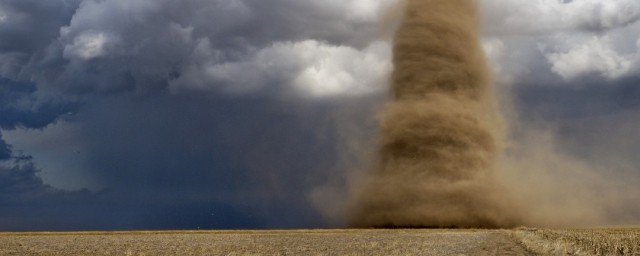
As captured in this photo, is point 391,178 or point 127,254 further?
point 391,178

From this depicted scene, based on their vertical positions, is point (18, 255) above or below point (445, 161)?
below

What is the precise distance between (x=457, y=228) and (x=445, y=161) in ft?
22.6

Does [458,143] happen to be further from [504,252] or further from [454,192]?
[504,252]

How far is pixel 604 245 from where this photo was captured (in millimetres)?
31438

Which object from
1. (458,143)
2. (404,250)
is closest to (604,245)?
(404,250)

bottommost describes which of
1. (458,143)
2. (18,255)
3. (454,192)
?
(18,255)

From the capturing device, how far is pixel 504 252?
3075 cm

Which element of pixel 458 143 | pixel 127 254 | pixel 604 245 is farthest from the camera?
pixel 458 143

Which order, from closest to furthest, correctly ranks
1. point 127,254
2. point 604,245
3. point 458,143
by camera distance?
point 127,254, point 604,245, point 458,143

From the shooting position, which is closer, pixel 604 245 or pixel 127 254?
pixel 127 254

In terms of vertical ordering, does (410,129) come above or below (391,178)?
above

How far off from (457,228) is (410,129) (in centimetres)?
1115

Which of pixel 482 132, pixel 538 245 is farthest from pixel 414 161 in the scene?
pixel 538 245

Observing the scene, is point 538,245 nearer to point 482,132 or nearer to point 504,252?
point 504,252
